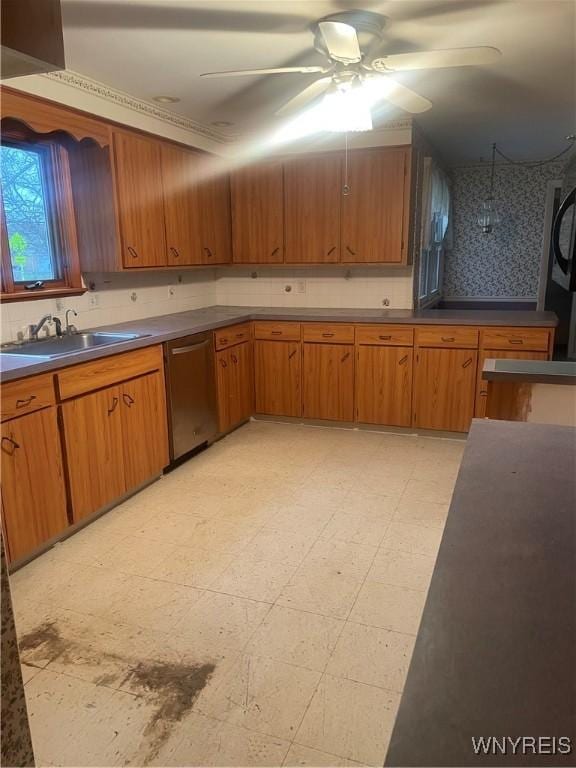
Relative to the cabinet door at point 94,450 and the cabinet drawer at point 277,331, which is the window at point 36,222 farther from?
the cabinet drawer at point 277,331

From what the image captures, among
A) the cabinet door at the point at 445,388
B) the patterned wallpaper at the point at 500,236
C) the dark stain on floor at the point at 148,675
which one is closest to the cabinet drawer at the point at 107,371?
the dark stain on floor at the point at 148,675

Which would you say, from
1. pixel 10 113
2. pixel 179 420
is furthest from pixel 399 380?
pixel 10 113

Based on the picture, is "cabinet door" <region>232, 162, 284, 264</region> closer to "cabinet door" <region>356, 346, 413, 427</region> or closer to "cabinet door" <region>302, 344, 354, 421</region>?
"cabinet door" <region>302, 344, 354, 421</region>

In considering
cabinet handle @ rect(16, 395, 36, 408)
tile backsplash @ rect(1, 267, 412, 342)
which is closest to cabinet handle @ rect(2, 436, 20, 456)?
cabinet handle @ rect(16, 395, 36, 408)

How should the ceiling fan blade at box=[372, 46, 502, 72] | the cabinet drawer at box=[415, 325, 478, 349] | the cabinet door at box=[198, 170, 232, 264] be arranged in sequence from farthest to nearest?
the cabinet door at box=[198, 170, 232, 264]
the cabinet drawer at box=[415, 325, 478, 349]
the ceiling fan blade at box=[372, 46, 502, 72]

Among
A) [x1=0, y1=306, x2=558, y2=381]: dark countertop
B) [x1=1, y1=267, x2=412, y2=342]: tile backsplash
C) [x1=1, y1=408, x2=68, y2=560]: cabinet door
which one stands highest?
[x1=1, y1=267, x2=412, y2=342]: tile backsplash

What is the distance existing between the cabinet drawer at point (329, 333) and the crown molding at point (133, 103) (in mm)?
1804

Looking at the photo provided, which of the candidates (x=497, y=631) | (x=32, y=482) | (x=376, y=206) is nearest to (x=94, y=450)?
(x=32, y=482)

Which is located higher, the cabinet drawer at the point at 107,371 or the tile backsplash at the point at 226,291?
the tile backsplash at the point at 226,291

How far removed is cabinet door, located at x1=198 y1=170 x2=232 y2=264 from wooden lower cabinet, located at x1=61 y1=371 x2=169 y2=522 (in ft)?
4.97

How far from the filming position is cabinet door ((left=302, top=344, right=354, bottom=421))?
167 inches

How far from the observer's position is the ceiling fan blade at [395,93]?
252 centimetres

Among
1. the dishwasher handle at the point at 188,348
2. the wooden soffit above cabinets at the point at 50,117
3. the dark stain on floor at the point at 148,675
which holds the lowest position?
the dark stain on floor at the point at 148,675

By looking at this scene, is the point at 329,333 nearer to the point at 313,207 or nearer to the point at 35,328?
the point at 313,207
